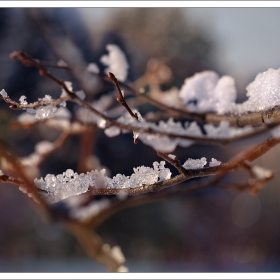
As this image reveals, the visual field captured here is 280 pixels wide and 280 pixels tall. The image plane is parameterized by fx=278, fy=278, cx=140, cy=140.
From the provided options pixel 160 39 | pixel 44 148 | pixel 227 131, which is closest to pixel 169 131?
pixel 227 131

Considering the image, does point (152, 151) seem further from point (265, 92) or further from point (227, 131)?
point (265, 92)

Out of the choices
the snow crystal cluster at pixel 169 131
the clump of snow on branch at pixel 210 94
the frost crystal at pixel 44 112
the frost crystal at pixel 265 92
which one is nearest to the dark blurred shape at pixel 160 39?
the clump of snow on branch at pixel 210 94

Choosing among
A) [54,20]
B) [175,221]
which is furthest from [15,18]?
[175,221]

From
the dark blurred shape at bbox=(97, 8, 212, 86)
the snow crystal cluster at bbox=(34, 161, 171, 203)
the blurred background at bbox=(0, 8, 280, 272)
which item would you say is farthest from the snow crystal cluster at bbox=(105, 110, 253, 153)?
the dark blurred shape at bbox=(97, 8, 212, 86)

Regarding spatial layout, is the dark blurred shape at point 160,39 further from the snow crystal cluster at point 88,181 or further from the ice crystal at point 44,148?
the snow crystal cluster at point 88,181

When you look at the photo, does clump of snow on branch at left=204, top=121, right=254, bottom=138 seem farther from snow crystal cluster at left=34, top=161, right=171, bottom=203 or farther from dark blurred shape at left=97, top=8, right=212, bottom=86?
dark blurred shape at left=97, top=8, right=212, bottom=86

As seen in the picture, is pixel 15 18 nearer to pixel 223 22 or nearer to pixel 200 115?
pixel 223 22

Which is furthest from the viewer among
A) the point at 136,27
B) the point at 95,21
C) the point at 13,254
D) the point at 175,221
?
the point at 175,221
